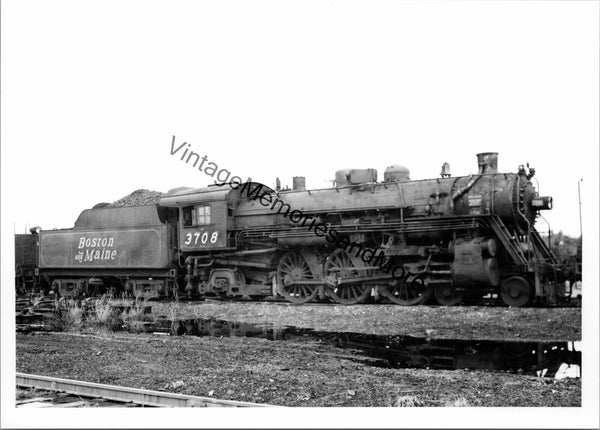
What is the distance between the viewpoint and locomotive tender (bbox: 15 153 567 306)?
1110 centimetres

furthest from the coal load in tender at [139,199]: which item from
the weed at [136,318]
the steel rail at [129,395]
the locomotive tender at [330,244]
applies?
the steel rail at [129,395]

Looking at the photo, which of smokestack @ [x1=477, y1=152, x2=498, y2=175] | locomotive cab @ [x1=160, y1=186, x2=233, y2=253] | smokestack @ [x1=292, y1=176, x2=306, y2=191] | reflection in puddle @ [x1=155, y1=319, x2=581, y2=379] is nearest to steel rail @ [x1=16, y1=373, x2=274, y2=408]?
reflection in puddle @ [x1=155, y1=319, x2=581, y2=379]

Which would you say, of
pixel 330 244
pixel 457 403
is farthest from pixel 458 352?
pixel 330 244

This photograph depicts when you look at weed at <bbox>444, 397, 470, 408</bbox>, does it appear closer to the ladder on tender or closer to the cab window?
the ladder on tender

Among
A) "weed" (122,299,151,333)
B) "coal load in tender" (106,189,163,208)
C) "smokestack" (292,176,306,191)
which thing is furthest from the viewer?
"smokestack" (292,176,306,191)

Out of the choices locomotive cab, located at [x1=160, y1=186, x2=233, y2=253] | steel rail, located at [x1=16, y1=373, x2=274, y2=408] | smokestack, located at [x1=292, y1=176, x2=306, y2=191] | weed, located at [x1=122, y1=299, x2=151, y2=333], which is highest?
smokestack, located at [x1=292, y1=176, x2=306, y2=191]

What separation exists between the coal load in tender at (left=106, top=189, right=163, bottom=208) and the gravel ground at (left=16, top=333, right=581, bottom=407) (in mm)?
3942

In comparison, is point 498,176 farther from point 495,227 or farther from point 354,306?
point 354,306

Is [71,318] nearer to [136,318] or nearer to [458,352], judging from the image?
[136,318]

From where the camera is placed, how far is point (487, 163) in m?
11.3

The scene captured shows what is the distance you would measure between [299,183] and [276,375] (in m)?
6.82

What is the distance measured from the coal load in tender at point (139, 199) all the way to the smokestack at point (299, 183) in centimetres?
A: 290

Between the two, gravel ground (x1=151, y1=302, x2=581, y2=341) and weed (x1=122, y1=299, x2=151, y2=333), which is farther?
weed (x1=122, y1=299, x2=151, y2=333)

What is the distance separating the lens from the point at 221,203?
13.8m
